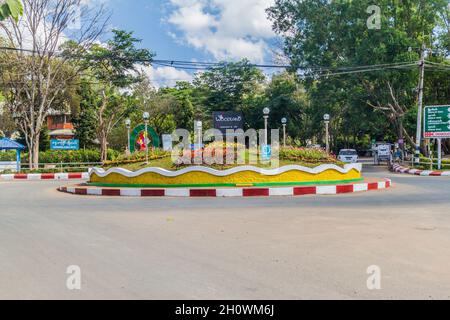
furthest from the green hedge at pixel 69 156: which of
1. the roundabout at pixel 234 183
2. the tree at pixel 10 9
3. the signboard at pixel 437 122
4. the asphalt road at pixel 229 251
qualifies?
the tree at pixel 10 9

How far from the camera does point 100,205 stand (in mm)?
11656

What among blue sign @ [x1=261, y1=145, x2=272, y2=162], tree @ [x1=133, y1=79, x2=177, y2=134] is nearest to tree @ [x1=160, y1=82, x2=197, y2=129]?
tree @ [x1=133, y1=79, x2=177, y2=134]

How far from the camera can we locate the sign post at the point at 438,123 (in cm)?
2542

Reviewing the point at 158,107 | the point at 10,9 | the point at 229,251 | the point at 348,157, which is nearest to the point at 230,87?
the point at 158,107

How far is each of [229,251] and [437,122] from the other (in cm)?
2319

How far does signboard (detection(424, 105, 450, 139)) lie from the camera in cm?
2542

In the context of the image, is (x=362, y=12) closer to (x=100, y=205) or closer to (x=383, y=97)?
(x=383, y=97)

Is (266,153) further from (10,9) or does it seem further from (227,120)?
(227,120)

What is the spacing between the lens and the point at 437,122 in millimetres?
25609

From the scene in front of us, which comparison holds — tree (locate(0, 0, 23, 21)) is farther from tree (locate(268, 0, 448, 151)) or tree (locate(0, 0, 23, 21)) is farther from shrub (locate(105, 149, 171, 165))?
tree (locate(268, 0, 448, 151))

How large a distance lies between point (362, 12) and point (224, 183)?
2337 centimetres

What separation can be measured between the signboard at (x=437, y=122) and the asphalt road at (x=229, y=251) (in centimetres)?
1660

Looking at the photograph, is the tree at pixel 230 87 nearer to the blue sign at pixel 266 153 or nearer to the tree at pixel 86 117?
the tree at pixel 86 117
